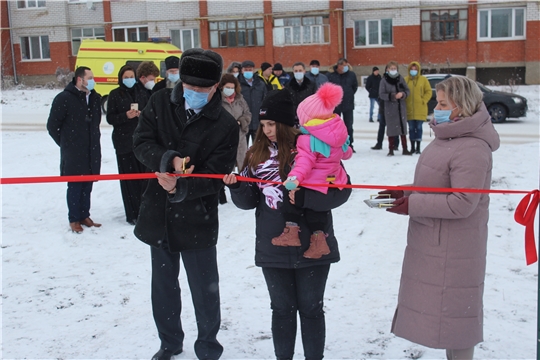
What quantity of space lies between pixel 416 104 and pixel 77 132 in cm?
700

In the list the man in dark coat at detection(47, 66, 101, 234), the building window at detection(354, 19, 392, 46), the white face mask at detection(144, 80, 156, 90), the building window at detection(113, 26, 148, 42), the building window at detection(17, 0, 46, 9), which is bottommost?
the man in dark coat at detection(47, 66, 101, 234)

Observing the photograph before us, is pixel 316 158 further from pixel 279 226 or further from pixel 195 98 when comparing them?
pixel 195 98

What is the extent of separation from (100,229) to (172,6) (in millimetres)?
28742

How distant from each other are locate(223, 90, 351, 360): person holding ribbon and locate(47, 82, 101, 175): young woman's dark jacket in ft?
13.4

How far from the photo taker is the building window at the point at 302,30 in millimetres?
32375

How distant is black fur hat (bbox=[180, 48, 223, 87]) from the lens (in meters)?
3.76

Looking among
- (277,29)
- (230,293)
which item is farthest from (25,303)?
(277,29)

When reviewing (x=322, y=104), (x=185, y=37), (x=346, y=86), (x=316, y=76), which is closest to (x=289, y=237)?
(x=322, y=104)

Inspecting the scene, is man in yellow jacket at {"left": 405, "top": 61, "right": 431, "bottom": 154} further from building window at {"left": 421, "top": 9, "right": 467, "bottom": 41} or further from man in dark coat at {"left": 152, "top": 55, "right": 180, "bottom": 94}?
building window at {"left": 421, "top": 9, "right": 467, "bottom": 41}

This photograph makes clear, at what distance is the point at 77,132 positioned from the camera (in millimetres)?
7168

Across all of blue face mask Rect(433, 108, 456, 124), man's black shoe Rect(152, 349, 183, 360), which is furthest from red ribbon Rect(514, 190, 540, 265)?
man's black shoe Rect(152, 349, 183, 360)

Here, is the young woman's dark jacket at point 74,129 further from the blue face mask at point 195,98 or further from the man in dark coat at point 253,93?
the blue face mask at point 195,98

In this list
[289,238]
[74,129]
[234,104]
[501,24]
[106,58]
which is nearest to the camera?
[289,238]

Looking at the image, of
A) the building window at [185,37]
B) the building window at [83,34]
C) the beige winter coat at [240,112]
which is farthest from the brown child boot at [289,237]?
the building window at [83,34]
